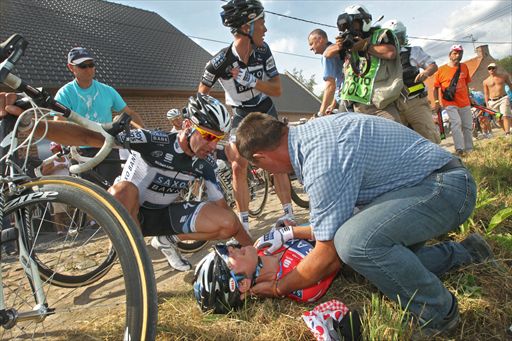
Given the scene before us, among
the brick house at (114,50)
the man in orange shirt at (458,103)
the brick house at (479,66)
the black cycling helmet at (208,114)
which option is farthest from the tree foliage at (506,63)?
the black cycling helmet at (208,114)

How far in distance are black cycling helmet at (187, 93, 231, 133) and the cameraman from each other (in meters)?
2.00

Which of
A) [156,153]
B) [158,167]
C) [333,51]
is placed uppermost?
[333,51]

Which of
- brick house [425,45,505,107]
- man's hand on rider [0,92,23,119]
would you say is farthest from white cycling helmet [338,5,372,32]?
brick house [425,45,505,107]

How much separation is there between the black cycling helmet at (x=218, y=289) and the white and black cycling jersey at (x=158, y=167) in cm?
95

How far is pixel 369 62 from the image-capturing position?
159 inches

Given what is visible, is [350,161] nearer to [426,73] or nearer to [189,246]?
[189,246]

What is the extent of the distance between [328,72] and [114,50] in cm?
1258

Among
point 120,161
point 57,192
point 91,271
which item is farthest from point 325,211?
point 120,161

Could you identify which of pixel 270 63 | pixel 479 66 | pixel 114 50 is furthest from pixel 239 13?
pixel 479 66

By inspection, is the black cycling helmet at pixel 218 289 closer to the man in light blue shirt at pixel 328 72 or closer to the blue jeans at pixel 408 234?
the blue jeans at pixel 408 234

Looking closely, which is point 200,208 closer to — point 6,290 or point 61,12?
point 6,290

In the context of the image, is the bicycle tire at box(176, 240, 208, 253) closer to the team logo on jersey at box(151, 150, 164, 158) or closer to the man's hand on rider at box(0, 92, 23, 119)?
the team logo on jersey at box(151, 150, 164, 158)

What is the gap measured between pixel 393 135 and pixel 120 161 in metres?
2.82

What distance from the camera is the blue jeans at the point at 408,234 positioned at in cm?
180
